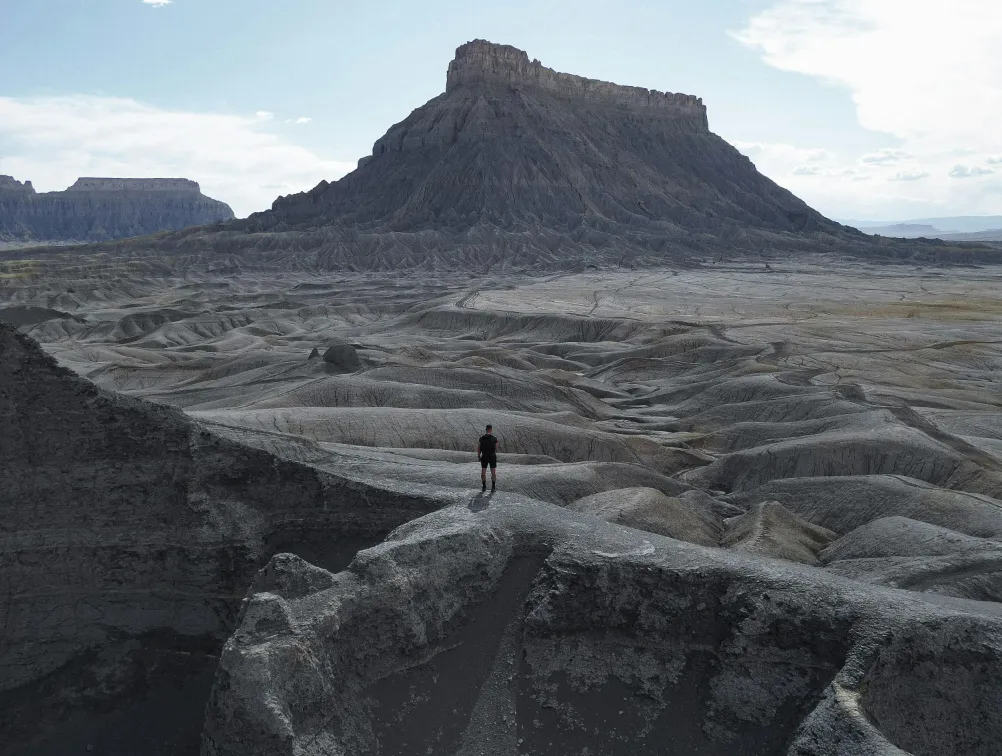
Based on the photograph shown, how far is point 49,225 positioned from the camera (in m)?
184

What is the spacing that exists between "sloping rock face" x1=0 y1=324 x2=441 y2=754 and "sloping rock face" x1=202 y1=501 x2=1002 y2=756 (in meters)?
2.41

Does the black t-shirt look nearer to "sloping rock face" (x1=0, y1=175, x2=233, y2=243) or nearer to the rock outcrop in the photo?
the rock outcrop

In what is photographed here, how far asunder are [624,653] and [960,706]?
143 inches

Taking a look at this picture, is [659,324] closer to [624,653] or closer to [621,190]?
[624,653]

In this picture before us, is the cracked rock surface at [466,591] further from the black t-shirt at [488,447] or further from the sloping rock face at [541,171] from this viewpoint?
the sloping rock face at [541,171]

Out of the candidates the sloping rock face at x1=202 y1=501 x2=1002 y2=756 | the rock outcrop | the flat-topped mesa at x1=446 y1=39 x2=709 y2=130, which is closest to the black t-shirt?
the sloping rock face at x1=202 y1=501 x2=1002 y2=756

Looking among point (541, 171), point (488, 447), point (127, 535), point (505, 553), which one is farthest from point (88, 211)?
point (505, 553)

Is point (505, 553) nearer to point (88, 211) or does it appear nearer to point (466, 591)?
point (466, 591)

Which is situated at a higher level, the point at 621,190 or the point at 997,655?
the point at 621,190

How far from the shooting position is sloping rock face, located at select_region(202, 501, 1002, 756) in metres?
8.30

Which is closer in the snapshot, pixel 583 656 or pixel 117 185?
pixel 583 656

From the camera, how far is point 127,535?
11.9 meters

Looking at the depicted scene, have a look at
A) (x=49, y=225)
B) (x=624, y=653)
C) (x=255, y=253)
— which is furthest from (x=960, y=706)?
(x=49, y=225)

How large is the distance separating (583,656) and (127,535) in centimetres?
695
